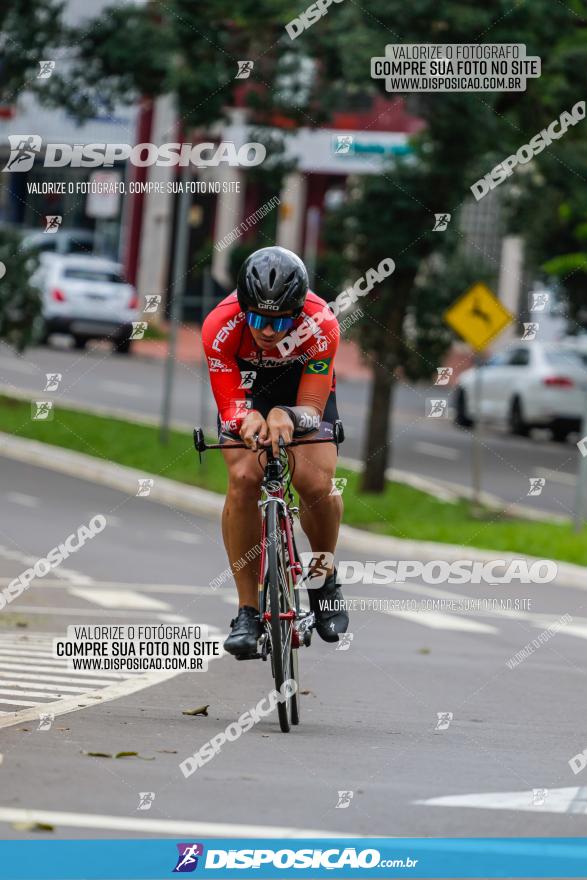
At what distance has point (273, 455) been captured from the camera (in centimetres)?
883

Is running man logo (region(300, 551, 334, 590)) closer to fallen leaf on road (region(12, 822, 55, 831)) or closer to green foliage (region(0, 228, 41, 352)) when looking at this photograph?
fallen leaf on road (region(12, 822, 55, 831))

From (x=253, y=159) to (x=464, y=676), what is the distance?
1443 cm

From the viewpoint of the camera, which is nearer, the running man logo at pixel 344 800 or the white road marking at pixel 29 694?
the running man logo at pixel 344 800

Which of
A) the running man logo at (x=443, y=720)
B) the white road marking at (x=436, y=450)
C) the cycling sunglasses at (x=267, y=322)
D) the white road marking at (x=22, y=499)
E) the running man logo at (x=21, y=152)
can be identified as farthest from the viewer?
the white road marking at (x=436, y=450)

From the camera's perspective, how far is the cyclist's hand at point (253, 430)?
8.73m

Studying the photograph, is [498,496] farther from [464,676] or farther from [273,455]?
[273,455]

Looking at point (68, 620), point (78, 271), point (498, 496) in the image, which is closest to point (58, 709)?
point (68, 620)

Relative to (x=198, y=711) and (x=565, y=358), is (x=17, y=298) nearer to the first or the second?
(x=565, y=358)

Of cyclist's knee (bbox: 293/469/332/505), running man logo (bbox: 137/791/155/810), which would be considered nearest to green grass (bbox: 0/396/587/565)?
cyclist's knee (bbox: 293/469/332/505)

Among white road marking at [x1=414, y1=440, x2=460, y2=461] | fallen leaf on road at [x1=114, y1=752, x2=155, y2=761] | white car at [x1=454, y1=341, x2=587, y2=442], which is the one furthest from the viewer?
white car at [x1=454, y1=341, x2=587, y2=442]

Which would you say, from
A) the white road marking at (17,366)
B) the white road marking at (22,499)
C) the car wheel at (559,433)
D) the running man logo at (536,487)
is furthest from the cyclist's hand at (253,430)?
the car wheel at (559,433)

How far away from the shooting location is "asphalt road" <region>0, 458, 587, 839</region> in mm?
6617

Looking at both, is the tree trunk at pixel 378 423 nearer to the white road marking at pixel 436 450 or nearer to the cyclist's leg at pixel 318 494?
the white road marking at pixel 436 450

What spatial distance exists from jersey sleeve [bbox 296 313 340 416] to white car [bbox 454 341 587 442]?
28.1 metres
